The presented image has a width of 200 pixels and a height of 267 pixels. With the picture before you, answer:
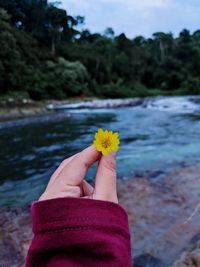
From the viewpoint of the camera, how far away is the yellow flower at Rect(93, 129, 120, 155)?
0.72m

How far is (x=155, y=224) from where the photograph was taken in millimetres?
3311

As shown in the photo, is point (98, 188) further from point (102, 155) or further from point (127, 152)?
point (127, 152)

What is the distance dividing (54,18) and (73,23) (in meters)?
4.90

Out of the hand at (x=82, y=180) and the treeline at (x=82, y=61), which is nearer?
the hand at (x=82, y=180)

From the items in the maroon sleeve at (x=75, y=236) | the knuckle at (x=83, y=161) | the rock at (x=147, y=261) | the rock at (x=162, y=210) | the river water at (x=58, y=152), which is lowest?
the river water at (x=58, y=152)

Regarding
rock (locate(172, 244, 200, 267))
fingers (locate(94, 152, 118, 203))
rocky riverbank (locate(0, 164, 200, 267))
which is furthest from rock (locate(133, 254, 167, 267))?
fingers (locate(94, 152, 118, 203))

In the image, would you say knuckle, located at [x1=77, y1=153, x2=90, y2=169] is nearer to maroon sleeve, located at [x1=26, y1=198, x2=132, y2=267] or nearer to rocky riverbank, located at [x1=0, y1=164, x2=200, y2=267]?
maroon sleeve, located at [x1=26, y1=198, x2=132, y2=267]

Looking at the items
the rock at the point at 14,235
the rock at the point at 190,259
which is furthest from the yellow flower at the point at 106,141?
the rock at the point at 14,235

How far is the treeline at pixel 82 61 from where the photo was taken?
31.7 metres

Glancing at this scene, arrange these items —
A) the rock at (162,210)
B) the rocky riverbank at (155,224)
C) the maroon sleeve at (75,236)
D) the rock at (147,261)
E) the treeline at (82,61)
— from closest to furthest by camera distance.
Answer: the maroon sleeve at (75,236) < the rock at (147,261) < the rocky riverbank at (155,224) < the rock at (162,210) < the treeline at (82,61)

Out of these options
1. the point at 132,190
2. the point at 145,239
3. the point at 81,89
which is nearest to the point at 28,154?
the point at 132,190

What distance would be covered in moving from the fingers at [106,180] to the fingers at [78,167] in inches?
0.9

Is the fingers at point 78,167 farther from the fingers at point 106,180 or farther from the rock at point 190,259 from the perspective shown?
the rock at point 190,259

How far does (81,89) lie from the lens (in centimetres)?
3538
